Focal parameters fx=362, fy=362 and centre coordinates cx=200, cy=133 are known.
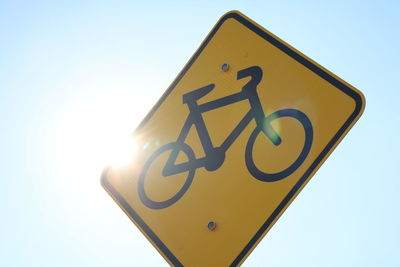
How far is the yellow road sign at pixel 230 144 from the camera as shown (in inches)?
55.8

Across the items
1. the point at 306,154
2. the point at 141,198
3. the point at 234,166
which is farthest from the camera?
the point at 141,198

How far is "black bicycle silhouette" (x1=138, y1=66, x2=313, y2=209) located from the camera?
146 centimetres

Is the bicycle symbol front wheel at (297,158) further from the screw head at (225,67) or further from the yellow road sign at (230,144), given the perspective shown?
the screw head at (225,67)

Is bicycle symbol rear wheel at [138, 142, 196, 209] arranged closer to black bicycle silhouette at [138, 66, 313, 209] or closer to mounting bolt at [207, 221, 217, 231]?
black bicycle silhouette at [138, 66, 313, 209]

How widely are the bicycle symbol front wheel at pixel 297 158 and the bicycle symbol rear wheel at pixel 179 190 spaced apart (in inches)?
11.1

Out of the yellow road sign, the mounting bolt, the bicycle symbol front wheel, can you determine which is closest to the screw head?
the yellow road sign

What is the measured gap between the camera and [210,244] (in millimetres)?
1454

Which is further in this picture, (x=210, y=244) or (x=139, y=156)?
(x=139, y=156)

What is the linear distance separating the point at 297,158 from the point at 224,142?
1.12 feet

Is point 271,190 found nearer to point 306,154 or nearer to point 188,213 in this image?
point 306,154

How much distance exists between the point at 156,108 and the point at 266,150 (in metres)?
0.71

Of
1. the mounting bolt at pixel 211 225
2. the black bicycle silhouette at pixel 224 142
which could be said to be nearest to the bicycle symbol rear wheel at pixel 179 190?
the black bicycle silhouette at pixel 224 142

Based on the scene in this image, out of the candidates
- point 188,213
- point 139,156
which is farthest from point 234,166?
point 139,156

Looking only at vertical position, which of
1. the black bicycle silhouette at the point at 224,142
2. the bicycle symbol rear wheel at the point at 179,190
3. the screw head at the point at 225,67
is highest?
the screw head at the point at 225,67
